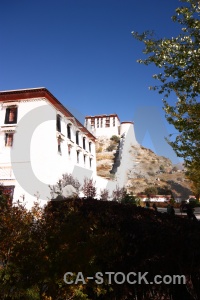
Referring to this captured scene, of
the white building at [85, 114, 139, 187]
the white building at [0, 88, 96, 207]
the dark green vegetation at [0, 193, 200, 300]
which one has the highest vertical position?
the white building at [85, 114, 139, 187]

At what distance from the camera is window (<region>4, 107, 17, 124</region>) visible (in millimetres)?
21767

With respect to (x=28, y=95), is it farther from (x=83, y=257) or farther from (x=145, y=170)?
(x=145, y=170)

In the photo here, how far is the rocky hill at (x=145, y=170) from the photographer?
57.0m

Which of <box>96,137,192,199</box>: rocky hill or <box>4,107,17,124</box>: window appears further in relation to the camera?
<box>96,137,192,199</box>: rocky hill

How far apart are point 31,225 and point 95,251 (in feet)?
4.82

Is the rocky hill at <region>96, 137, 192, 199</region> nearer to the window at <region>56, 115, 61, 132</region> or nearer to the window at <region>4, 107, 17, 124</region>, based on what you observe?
the window at <region>56, 115, 61, 132</region>

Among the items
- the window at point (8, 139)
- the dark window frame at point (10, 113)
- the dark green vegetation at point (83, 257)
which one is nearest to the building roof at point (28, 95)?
the dark window frame at point (10, 113)

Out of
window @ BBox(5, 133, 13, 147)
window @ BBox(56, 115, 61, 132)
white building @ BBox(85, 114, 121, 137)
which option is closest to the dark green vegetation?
window @ BBox(5, 133, 13, 147)

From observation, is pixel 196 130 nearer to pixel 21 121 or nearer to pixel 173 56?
pixel 173 56

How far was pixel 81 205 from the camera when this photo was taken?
30.3ft

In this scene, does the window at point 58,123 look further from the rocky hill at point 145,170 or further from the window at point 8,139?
the rocky hill at point 145,170

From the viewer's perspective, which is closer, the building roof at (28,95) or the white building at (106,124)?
the building roof at (28,95)

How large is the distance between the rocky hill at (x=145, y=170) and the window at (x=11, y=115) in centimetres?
3471

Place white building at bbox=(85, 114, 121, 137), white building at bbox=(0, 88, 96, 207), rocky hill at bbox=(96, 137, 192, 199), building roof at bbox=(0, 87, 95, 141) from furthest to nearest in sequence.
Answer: white building at bbox=(85, 114, 121, 137)
rocky hill at bbox=(96, 137, 192, 199)
building roof at bbox=(0, 87, 95, 141)
white building at bbox=(0, 88, 96, 207)
